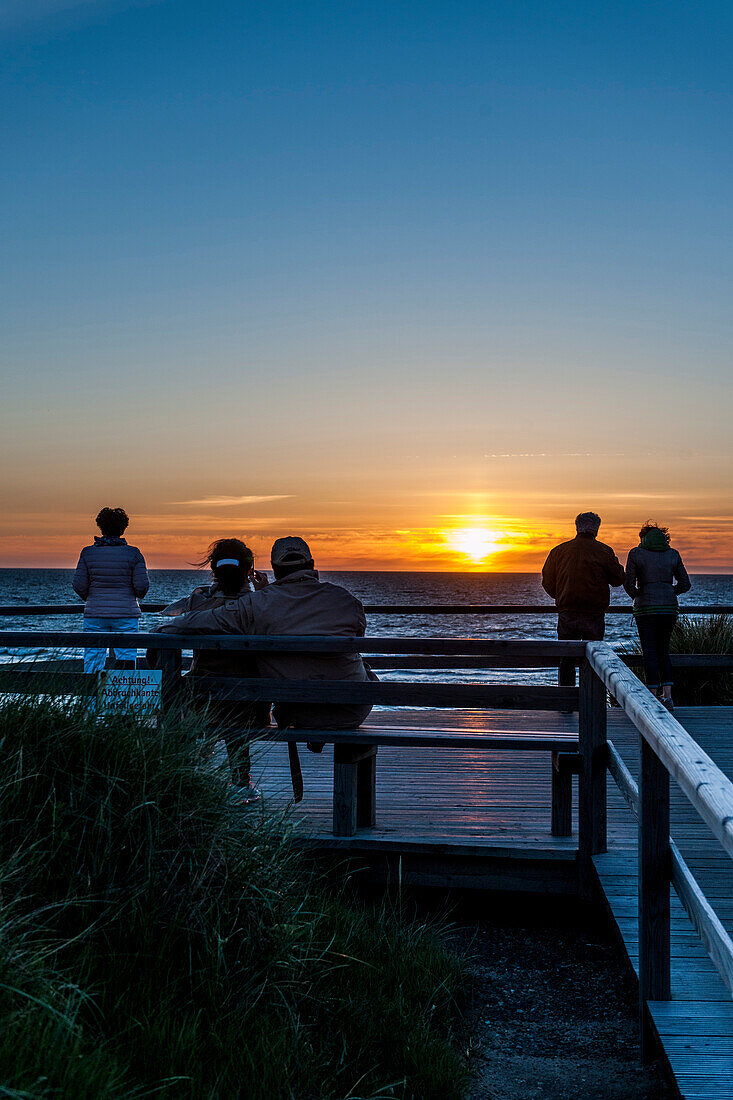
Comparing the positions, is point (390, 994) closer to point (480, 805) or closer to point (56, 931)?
point (56, 931)

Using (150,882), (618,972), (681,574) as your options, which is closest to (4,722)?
(150,882)

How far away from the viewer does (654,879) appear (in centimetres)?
288

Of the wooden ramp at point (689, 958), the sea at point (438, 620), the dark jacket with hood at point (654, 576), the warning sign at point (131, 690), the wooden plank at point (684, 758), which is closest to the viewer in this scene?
the wooden plank at point (684, 758)

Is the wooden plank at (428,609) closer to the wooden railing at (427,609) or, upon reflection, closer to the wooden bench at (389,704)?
the wooden railing at (427,609)

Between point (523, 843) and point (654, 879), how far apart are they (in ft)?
5.56

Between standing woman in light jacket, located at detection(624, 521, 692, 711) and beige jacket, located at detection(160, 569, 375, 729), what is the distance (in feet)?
14.5

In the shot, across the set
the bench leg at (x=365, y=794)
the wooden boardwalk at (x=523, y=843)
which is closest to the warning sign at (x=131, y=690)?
the wooden boardwalk at (x=523, y=843)

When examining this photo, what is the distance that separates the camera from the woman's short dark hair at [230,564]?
4984mm

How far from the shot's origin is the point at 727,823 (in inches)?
62.0

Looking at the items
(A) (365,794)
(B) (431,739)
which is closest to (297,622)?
(B) (431,739)

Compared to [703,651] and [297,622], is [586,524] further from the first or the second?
[297,622]

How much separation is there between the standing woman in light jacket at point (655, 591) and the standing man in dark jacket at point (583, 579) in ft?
0.60

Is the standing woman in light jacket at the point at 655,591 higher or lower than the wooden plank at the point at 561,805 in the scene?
higher

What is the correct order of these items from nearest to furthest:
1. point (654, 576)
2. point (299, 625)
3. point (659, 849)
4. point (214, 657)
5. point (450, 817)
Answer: point (659, 849), point (299, 625), point (214, 657), point (450, 817), point (654, 576)
